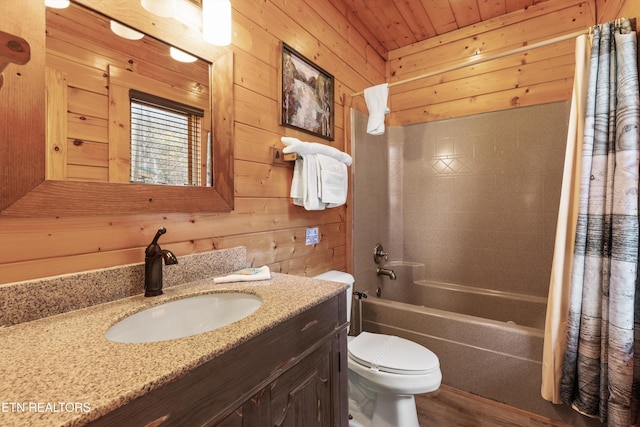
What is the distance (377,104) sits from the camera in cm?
199

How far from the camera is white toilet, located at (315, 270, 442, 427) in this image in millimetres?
1286

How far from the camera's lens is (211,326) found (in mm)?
1015

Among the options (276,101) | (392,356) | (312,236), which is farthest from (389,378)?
(276,101)

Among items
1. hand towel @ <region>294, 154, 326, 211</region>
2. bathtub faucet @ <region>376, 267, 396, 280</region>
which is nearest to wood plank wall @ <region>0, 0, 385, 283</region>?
hand towel @ <region>294, 154, 326, 211</region>

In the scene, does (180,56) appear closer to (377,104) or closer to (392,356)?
(377,104)

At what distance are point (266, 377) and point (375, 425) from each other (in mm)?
965

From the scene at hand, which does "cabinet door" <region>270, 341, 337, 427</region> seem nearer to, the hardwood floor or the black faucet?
the black faucet

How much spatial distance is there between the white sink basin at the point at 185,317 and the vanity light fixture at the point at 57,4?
0.92m

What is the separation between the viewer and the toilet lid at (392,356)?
1305mm

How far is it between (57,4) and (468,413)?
97.2 inches

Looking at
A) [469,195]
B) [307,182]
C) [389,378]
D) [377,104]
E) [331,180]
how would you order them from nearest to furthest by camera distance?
1. [389,378]
2. [307,182]
3. [331,180]
4. [377,104]
5. [469,195]

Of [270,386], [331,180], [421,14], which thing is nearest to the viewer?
[270,386]

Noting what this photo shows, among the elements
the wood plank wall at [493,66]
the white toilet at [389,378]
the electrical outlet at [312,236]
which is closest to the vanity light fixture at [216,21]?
the electrical outlet at [312,236]

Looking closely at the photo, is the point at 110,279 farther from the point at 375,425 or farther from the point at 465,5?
the point at 465,5
